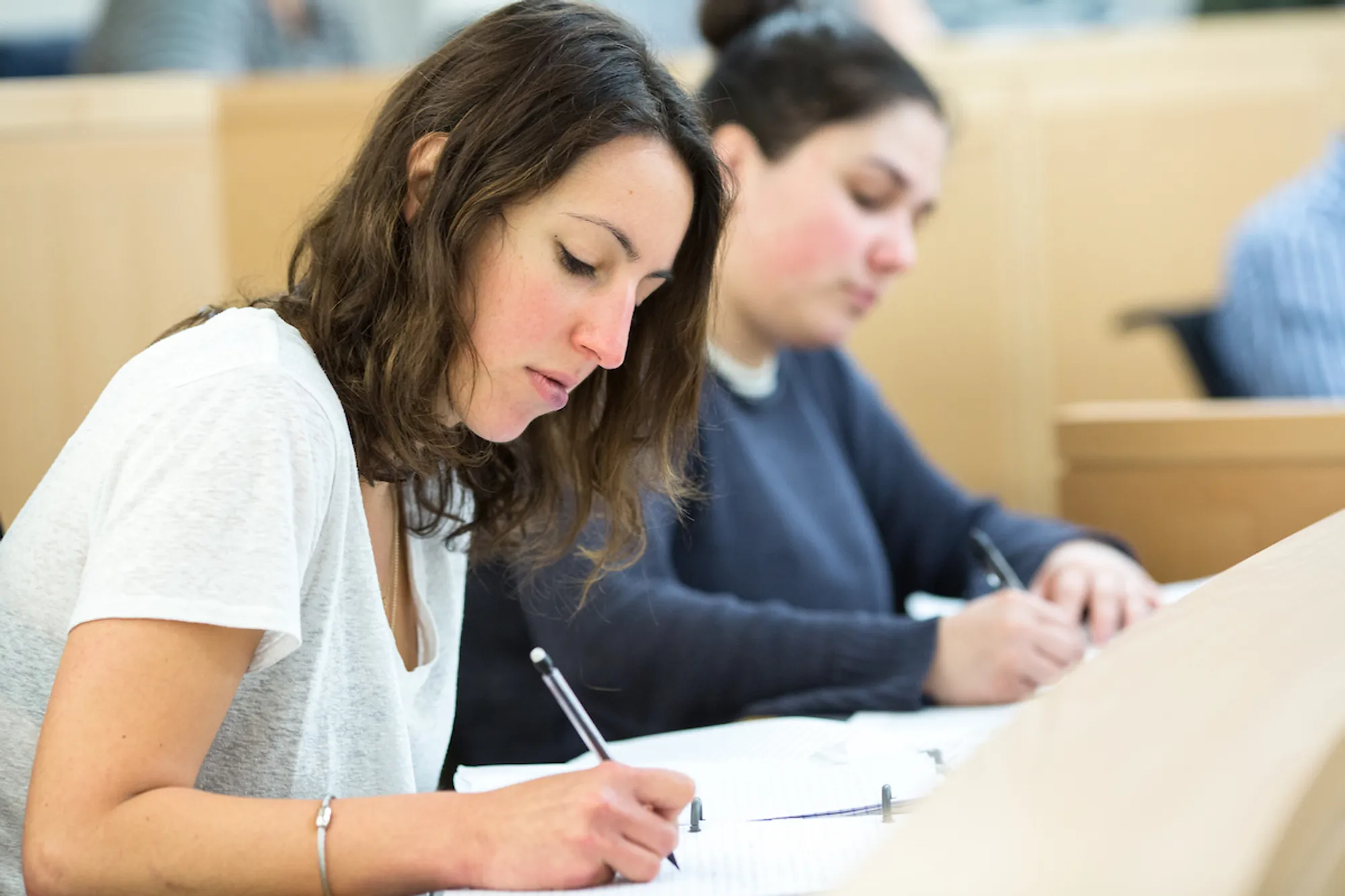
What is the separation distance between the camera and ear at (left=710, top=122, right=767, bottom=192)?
158 centimetres

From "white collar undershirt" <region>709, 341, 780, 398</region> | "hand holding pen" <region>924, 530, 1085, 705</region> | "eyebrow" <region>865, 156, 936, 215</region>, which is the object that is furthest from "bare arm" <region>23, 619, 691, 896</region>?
"eyebrow" <region>865, 156, 936, 215</region>

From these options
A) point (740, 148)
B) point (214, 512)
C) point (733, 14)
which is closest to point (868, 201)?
point (740, 148)

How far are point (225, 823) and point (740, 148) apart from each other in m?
1.09

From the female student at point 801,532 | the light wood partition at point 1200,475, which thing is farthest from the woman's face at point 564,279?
the light wood partition at point 1200,475

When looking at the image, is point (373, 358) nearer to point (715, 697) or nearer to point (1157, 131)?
point (715, 697)

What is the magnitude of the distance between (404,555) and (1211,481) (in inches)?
46.1

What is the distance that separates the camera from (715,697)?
1.26 metres

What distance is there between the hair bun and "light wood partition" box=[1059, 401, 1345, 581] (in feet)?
2.18

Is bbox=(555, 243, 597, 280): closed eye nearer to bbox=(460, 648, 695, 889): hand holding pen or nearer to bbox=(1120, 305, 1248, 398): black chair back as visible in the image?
bbox=(460, 648, 695, 889): hand holding pen

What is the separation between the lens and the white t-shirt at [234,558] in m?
0.69

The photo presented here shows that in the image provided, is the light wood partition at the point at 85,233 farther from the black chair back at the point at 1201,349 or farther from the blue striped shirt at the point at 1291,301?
the blue striped shirt at the point at 1291,301

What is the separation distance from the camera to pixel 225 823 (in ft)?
2.15

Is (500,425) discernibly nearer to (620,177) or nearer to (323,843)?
(620,177)

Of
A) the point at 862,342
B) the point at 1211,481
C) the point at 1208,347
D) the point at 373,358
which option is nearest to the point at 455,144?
the point at 373,358
